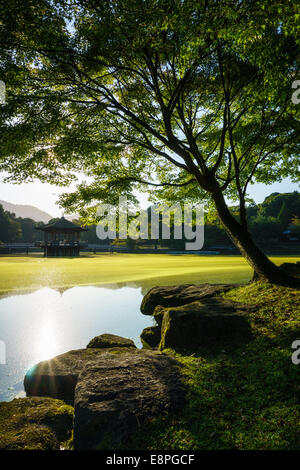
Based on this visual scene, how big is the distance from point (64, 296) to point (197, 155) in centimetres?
816

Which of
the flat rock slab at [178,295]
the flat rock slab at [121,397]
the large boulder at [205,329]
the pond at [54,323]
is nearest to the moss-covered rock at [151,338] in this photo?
the pond at [54,323]

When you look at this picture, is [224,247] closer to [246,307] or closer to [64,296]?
[64,296]

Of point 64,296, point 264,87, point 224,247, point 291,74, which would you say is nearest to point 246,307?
point 264,87

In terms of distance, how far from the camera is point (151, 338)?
22.0ft

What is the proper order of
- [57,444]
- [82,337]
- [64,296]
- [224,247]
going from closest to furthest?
1. [57,444]
2. [82,337]
3. [64,296]
4. [224,247]

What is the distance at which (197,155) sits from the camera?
7133 millimetres

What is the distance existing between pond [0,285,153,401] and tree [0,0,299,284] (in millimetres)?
3443

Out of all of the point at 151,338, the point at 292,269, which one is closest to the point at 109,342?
the point at 151,338

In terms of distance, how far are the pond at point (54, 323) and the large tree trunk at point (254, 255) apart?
3.63 m

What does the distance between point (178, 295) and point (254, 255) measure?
2.78 metres

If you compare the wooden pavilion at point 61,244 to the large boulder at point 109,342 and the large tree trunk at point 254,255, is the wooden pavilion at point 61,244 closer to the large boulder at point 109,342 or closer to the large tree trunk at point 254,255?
the large tree trunk at point 254,255

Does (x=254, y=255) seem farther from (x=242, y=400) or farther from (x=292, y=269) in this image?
(x=242, y=400)

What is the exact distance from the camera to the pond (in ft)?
18.1

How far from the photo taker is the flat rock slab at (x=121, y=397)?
291cm
